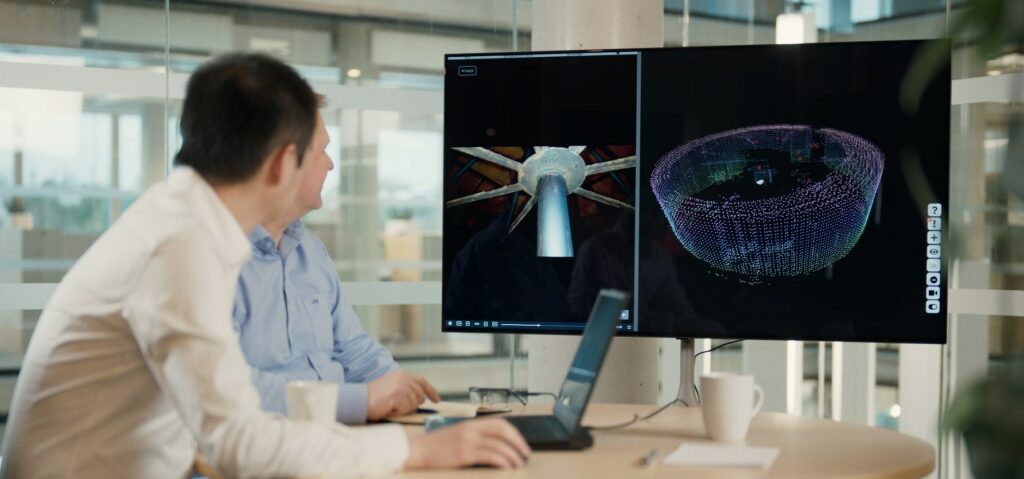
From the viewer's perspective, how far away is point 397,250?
4426 mm

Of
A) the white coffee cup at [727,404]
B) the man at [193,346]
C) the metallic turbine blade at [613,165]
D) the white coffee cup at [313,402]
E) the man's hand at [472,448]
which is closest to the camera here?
the man at [193,346]

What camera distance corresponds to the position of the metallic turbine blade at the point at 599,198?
99.7 inches

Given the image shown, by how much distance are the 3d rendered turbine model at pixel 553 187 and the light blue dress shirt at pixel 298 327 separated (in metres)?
0.44

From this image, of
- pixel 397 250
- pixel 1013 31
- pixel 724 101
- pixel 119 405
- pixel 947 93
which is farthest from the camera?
pixel 397 250

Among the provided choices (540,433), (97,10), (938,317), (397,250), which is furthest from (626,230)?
(97,10)

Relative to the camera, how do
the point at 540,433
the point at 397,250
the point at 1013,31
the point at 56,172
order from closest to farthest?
1. the point at 1013,31
2. the point at 540,433
3. the point at 56,172
4. the point at 397,250

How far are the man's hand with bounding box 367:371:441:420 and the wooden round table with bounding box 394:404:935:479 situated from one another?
0.09m

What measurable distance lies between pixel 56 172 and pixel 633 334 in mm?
2347

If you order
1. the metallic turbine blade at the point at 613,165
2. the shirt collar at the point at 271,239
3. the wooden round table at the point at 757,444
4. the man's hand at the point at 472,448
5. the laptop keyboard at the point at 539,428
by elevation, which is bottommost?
the wooden round table at the point at 757,444

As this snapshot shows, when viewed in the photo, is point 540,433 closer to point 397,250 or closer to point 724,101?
point 724,101

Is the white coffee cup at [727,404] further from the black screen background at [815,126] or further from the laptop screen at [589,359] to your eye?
the black screen background at [815,126]

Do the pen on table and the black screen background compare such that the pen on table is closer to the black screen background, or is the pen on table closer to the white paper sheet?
the white paper sheet

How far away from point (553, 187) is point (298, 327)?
662 mm

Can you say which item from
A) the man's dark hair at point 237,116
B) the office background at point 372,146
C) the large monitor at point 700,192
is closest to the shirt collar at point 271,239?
the large monitor at point 700,192
